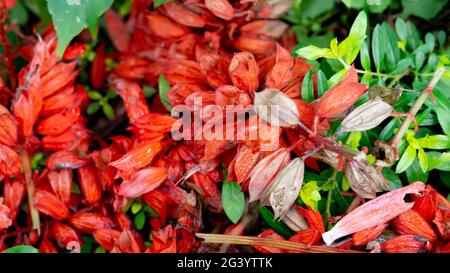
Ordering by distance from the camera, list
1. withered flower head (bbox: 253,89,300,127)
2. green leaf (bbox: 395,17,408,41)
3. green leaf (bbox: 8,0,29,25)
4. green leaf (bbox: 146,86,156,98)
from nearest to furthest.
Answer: withered flower head (bbox: 253,89,300,127) → green leaf (bbox: 395,17,408,41) → green leaf (bbox: 146,86,156,98) → green leaf (bbox: 8,0,29,25)

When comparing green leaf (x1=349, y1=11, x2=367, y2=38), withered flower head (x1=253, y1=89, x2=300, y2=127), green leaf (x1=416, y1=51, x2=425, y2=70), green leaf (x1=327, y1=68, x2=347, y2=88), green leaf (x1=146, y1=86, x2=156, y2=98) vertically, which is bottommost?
green leaf (x1=146, y1=86, x2=156, y2=98)

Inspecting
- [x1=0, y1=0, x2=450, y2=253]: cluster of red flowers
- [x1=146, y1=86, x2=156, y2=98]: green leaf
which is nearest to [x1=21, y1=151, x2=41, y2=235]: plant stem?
[x1=0, y1=0, x2=450, y2=253]: cluster of red flowers

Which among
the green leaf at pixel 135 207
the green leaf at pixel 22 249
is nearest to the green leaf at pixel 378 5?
the green leaf at pixel 135 207

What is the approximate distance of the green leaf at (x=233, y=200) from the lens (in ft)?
2.57

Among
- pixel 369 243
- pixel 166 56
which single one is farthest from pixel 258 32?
pixel 369 243

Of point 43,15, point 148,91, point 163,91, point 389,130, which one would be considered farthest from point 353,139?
point 43,15

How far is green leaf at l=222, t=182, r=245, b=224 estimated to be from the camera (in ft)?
2.57

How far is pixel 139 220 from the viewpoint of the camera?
2.87 feet

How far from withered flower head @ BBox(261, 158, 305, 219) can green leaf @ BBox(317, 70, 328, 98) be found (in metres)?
0.10

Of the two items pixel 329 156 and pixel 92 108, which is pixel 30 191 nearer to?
pixel 92 108

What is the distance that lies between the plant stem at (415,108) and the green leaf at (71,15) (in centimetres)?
44

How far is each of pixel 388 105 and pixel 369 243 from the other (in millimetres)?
171

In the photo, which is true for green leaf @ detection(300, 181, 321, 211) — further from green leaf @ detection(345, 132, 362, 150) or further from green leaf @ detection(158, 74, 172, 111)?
green leaf @ detection(158, 74, 172, 111)
